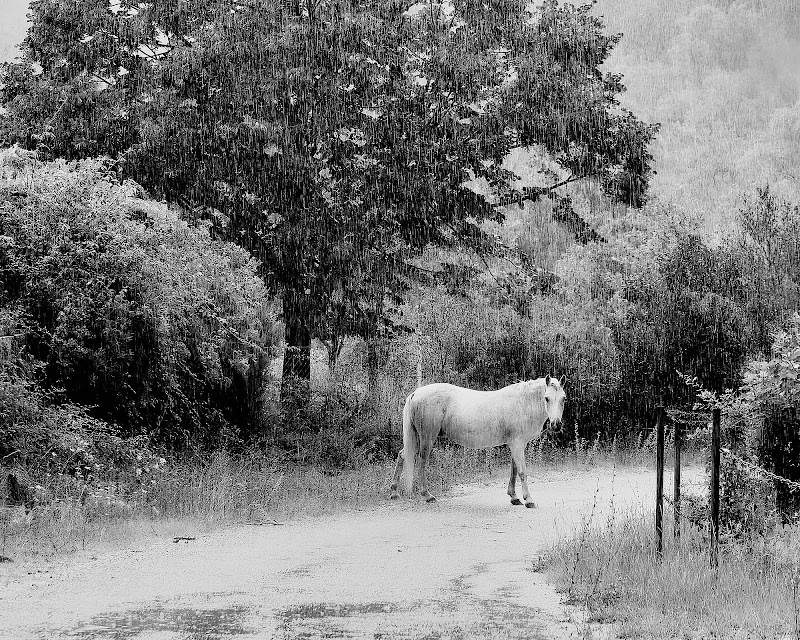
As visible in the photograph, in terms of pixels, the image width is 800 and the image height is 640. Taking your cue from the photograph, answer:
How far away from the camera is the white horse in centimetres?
1822

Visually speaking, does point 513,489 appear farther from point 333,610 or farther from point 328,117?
point 333,610

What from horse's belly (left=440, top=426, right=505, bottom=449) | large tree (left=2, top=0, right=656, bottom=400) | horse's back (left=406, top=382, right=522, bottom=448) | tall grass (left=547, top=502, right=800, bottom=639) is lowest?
tall grass (left=547, top=502, right=800, bottom=639)

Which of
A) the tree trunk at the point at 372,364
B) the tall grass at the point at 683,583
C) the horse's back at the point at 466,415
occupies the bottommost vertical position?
the tall grass at the point at 683,583

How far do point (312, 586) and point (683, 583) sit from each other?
342 centimetres

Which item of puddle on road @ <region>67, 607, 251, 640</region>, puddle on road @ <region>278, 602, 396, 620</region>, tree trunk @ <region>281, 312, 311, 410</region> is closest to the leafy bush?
tree trunk @ <region>281, 312, 311, 410</region>

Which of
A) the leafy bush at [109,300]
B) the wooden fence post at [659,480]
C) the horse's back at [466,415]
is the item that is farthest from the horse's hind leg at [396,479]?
the wooden fence post at [659,480]

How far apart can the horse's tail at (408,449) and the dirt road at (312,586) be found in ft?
8.42

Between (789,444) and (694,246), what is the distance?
18662 millimetres

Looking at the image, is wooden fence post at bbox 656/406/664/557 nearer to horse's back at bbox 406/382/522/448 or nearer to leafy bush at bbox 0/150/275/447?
horse's back at bbox 406/382/522/448

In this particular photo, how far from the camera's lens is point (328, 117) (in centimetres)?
2258

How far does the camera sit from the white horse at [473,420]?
1822cm

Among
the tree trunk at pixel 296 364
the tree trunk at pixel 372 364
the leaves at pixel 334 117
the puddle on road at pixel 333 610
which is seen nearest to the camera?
the puddle on road at pixel 333 610

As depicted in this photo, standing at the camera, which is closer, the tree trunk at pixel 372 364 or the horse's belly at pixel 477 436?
the horse's belly at pixel 477 436

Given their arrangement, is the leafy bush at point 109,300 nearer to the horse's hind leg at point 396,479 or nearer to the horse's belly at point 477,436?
the horse's hind leg at point 396,479
